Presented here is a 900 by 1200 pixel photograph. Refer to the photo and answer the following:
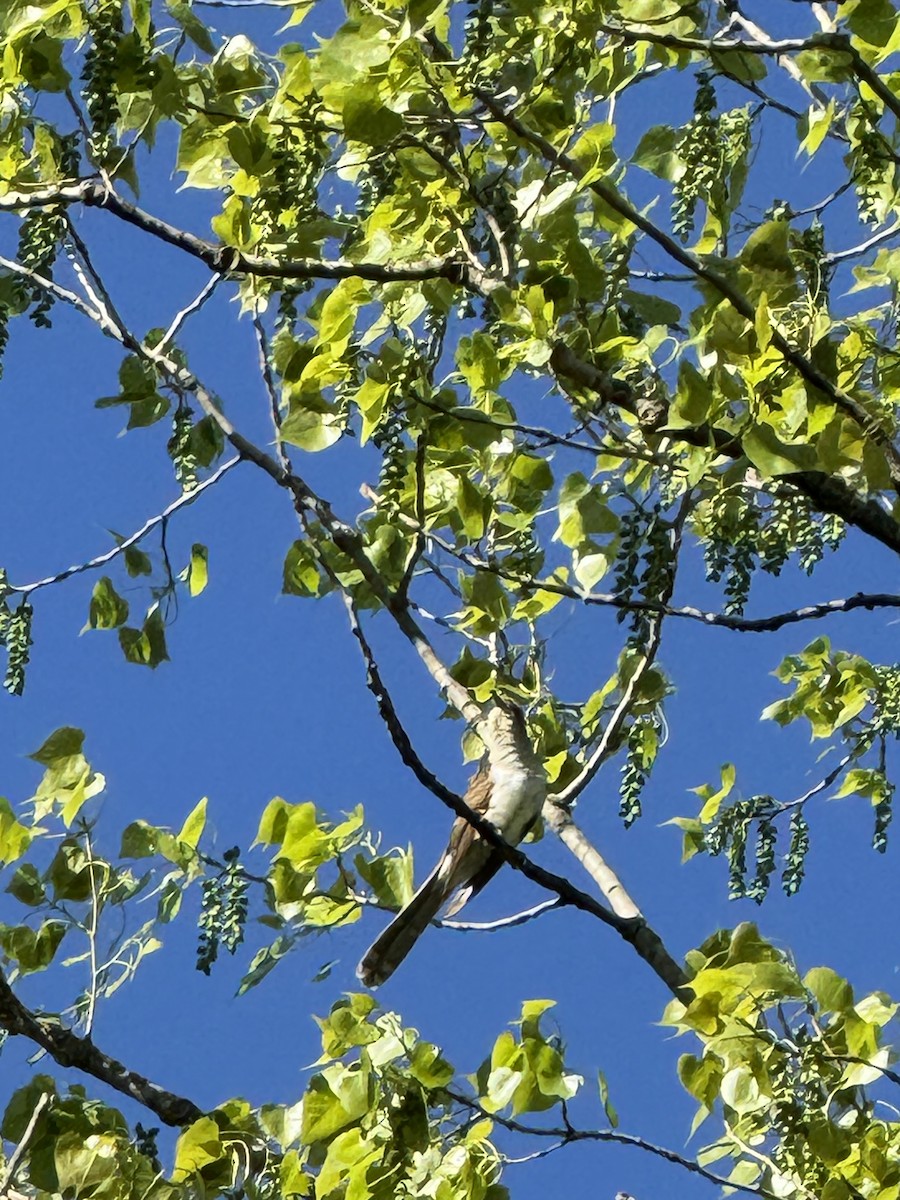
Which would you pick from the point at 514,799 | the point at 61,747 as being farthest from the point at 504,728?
the point at 61,747

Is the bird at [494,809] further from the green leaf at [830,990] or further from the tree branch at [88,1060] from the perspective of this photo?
the green leaf at [830,990]

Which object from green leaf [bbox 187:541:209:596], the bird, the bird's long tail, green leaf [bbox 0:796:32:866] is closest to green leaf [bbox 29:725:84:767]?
green leaf [bbox 0:796:32:866]

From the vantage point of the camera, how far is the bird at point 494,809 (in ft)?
17.2

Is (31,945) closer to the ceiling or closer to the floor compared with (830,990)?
closer to the ceiling

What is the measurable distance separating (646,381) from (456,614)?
938 millimetres

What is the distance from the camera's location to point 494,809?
17.5ft

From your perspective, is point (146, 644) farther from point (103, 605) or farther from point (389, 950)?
point (389, 950)

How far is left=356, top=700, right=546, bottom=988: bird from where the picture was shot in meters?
5.23

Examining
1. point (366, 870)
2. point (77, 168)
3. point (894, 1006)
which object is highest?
point (77, 168)

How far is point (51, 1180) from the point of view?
3.79 m

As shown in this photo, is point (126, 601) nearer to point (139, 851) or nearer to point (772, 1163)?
point (139, 851)

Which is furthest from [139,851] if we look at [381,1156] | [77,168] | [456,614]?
[77,168]

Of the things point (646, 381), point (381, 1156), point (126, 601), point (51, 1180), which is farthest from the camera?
point (126, 601)

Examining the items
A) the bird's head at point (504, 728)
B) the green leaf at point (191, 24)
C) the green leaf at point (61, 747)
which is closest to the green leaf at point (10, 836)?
the green leaf at point (61, 747)
